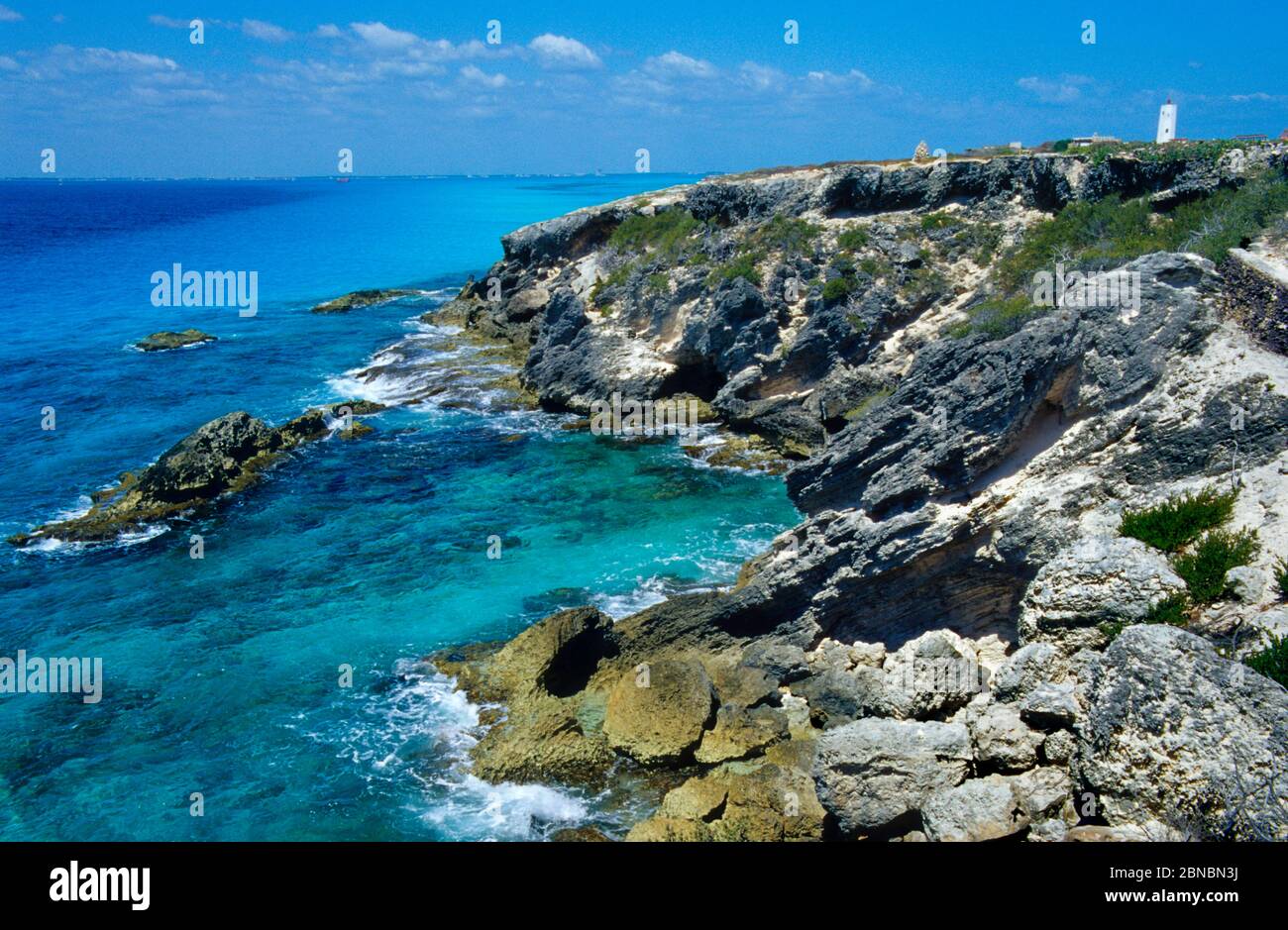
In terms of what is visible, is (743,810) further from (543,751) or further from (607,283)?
(607,283)

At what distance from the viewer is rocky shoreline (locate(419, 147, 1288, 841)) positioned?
9438 millimetres

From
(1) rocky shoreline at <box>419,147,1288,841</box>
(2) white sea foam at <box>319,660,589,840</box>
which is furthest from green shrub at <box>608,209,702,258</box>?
(2) white sea foam at <box>319,660,589,840</box>

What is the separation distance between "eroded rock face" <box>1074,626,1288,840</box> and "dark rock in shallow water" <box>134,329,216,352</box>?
195ft

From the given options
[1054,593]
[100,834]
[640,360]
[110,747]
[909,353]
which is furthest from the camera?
[640,360]

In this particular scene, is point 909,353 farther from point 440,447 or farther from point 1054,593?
point 1054,593

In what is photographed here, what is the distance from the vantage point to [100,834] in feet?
50.9

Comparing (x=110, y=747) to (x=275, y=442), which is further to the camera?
(x=275, y=442)

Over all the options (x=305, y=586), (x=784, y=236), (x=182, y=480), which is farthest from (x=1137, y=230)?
(x=182, y=480)

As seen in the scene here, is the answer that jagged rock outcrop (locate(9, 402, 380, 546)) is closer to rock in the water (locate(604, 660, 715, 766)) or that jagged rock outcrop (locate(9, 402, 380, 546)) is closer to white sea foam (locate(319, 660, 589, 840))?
white sea foam (locate(319, 660, 589, 840))

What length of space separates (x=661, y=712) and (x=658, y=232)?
35751mm

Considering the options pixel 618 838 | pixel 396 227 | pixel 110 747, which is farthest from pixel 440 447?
pixel 396 227

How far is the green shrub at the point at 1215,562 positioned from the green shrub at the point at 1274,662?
4.04 feet

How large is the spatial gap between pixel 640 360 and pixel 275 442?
1661cm

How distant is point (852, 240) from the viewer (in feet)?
127
